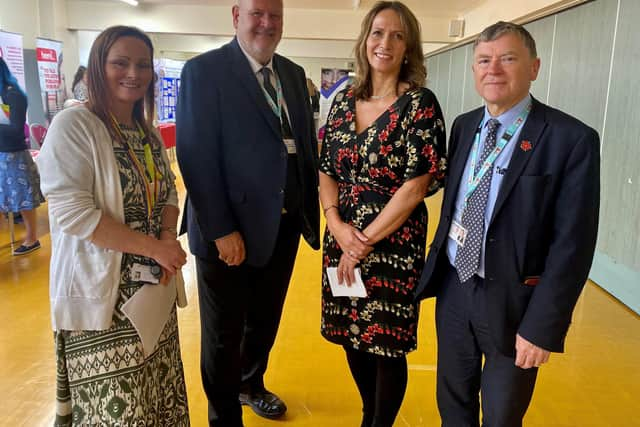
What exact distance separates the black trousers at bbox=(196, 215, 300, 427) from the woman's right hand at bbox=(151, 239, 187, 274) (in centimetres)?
29

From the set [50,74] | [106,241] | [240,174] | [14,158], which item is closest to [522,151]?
[240,174]

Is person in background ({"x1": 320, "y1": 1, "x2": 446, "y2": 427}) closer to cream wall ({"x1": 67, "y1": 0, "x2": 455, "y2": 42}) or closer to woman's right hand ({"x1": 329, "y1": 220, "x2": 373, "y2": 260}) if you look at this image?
woman's right hand ({"x1": 329, "y1": 220, "x2": 373, "y2": 260})

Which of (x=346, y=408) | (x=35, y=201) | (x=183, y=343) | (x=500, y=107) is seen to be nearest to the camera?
(x=500, y=107)

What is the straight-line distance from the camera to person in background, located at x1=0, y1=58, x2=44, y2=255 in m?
4.71

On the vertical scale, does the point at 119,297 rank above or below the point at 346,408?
above

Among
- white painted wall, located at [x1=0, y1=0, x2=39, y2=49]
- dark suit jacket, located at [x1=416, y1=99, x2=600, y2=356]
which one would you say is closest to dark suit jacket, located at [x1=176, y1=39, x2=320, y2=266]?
dark suit jacket, located at [x1=416, y1=99, x2=600, y2=356]

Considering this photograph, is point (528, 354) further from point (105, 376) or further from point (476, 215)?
point (105, 376)

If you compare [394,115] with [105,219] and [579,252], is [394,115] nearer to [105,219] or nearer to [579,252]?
[579,252]

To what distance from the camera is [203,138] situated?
6.05 feet

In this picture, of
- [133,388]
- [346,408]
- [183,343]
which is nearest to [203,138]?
[133,388]

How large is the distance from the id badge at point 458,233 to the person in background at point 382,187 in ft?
0.54

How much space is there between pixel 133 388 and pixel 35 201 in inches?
165

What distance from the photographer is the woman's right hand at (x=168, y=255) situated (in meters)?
1.65

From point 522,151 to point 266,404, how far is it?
1.75 meters
